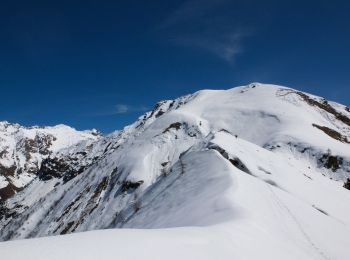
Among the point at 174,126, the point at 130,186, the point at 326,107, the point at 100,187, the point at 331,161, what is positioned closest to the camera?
the point at 331,161

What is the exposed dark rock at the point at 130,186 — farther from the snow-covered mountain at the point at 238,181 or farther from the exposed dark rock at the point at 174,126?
the exposed dark rock at the point at 174,126

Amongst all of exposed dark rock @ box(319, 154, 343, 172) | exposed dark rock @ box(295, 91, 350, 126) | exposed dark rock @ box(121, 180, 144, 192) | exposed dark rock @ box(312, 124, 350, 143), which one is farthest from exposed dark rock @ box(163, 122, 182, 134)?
exposed dark rock @ box(295, 91, 350, 126)

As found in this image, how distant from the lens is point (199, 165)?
99.3ft

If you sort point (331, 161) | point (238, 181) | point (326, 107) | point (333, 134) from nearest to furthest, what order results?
point (238, 181) < point (331, 161) < point (333, 134) < point (326, 107)

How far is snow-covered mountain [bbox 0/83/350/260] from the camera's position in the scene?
14656 mm

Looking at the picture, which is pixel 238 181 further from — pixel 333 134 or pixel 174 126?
pixel 174 126

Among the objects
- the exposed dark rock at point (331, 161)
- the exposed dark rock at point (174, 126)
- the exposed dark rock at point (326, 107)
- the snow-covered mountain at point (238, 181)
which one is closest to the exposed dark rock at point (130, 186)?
the snow-covered mountain at point (238, 181)

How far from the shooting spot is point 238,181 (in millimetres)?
22297

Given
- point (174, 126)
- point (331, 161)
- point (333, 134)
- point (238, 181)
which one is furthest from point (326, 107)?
point (238, 181)

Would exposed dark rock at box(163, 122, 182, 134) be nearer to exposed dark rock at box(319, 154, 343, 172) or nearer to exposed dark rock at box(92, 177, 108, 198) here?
exposed dark rock at box(92, 177, 108, 198)

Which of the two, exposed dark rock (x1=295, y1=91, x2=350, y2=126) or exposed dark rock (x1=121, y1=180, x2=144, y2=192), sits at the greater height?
exposed dark rock (x1=295, y1=91, x2=350, y2=126)

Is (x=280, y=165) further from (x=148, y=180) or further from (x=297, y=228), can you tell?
(x=148, y=180)

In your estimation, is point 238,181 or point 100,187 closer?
point 238,181

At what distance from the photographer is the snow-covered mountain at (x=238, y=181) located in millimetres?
14656
